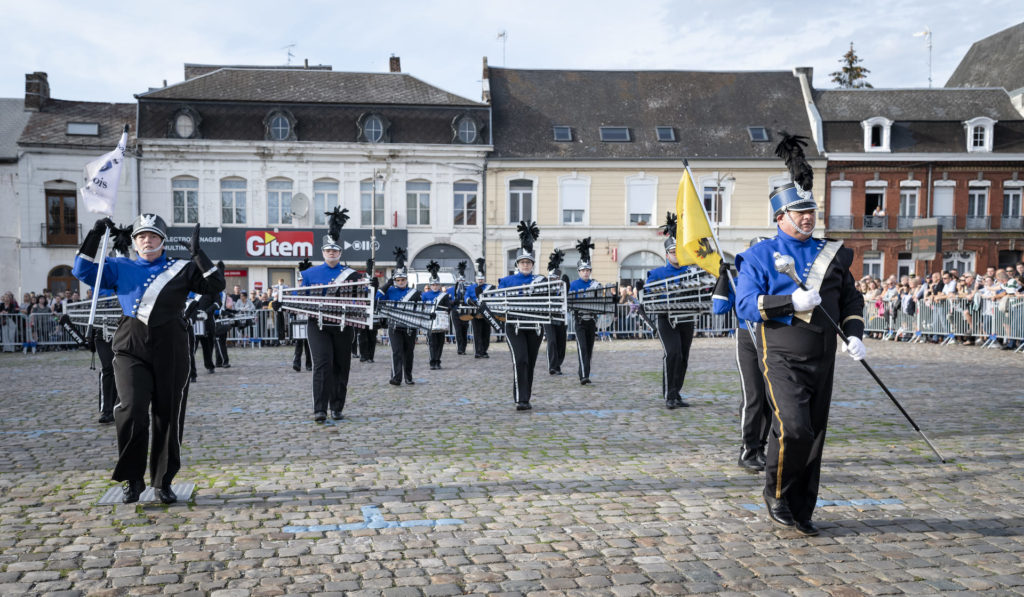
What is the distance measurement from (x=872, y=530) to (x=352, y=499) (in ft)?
11.5

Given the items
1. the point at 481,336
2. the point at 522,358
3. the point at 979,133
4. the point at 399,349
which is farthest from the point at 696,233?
the point at 979,133

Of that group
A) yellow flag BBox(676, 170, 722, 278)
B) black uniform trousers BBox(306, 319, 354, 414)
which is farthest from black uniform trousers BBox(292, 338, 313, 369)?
Answer: yellow flag BBox(676, 170, 722, 278)

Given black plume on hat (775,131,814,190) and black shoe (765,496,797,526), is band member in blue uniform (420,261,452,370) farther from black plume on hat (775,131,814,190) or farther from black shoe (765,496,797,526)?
black shoe (765,496,797,526)

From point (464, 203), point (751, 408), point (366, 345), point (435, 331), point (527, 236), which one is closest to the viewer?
point (751, 408)

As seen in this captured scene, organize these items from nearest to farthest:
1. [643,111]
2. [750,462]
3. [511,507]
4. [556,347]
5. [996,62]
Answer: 1. [511,507]
2. [750,462]
3. [556,347]
4. [643,111]
5. [996,62]

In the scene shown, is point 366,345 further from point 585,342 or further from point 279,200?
point 279,200

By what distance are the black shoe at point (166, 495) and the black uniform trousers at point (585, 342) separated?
8508 millimetres

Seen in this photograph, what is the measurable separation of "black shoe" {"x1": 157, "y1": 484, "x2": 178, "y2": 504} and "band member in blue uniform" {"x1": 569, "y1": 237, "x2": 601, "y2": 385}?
8503mm

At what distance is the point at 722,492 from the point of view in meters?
6.45

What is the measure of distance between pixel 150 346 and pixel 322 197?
33.1 m

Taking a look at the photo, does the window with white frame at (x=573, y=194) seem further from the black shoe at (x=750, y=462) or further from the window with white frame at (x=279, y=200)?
the black shoe at (x=750, y=462)

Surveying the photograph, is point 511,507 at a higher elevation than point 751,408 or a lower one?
lower

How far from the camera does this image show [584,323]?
577 inches

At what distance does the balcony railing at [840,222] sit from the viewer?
40.4 meters
